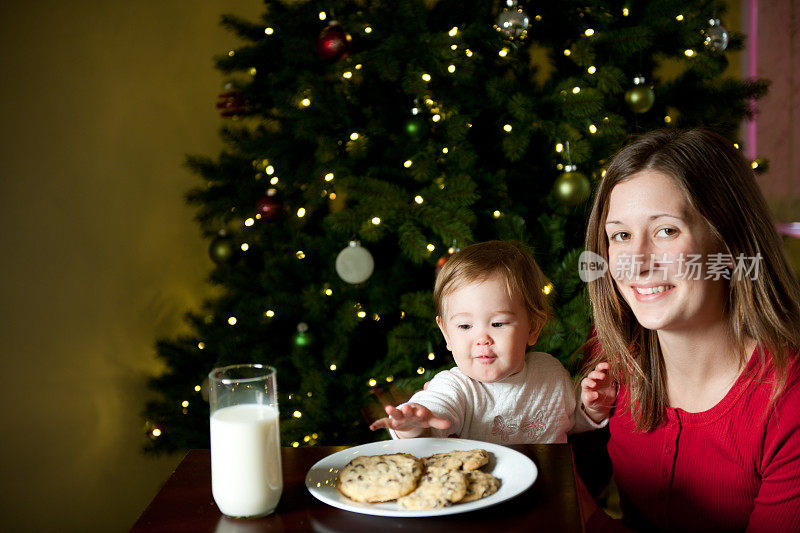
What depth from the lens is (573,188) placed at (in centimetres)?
223

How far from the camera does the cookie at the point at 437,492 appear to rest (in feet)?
2.98

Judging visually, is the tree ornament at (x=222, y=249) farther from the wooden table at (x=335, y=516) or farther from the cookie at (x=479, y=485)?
the cookie at (x=479, y=485)

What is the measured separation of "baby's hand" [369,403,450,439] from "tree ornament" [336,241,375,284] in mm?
1100

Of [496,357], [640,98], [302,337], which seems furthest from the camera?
[302,337]

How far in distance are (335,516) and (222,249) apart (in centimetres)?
191

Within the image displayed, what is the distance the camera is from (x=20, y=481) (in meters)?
2.83

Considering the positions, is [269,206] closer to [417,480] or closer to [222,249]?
[222,249]

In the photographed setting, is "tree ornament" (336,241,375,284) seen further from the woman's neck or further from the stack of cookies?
the stack of cookies

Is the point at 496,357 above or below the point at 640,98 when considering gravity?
below

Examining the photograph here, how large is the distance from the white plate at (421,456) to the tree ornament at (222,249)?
67.5 inches

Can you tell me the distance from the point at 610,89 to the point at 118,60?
6.39 feet

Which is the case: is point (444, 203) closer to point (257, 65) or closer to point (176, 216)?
point (257, 65)

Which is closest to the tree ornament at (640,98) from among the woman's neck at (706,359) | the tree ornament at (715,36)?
the tree ornament at (715,36)

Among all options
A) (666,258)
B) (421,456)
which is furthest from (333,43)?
(421,456)
